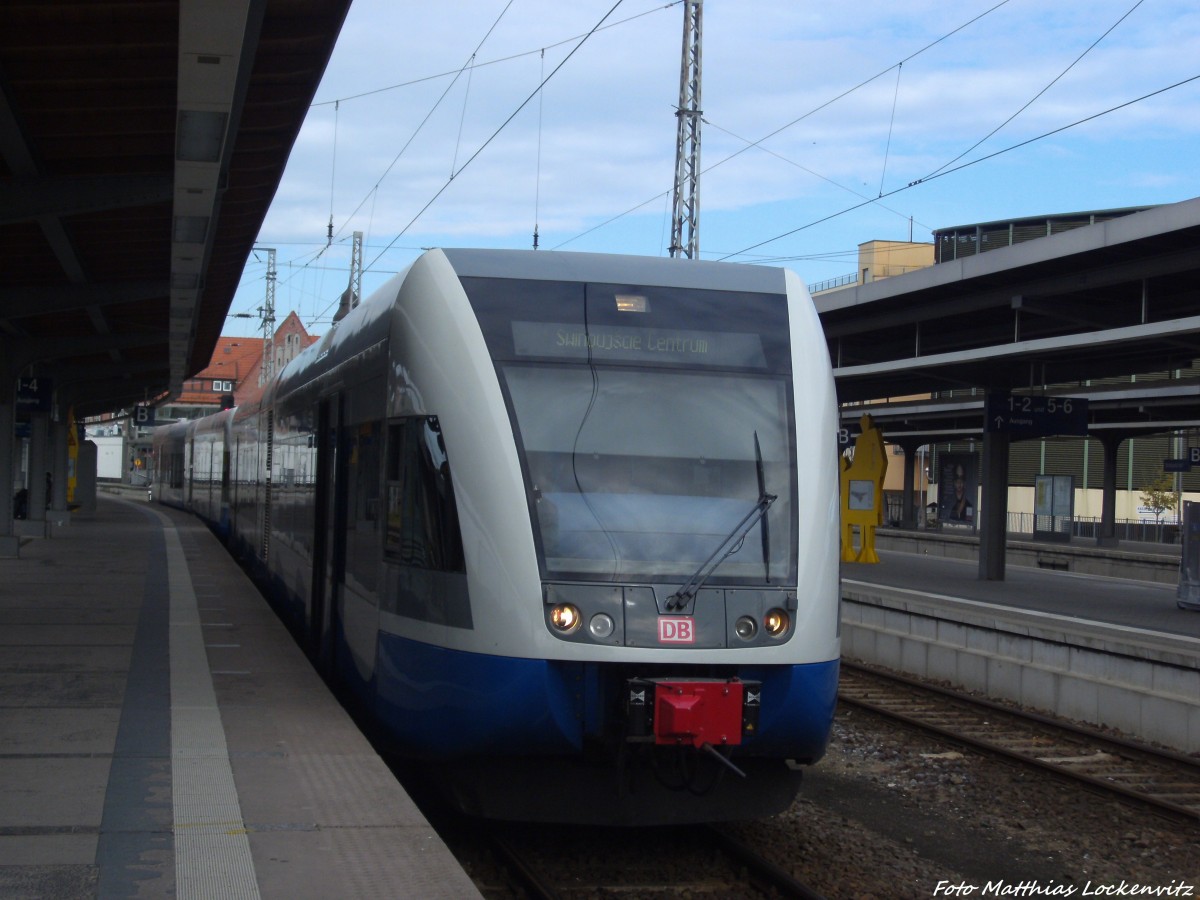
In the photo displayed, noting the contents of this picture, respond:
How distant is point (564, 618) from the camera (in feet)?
20.8

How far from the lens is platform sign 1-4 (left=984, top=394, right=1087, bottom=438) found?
21797 millimetres

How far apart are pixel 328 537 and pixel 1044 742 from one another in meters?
5.87

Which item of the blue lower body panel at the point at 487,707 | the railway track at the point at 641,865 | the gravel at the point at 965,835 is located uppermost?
the blue lower body panel at the point at 487,707

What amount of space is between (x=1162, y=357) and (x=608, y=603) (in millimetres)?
17539

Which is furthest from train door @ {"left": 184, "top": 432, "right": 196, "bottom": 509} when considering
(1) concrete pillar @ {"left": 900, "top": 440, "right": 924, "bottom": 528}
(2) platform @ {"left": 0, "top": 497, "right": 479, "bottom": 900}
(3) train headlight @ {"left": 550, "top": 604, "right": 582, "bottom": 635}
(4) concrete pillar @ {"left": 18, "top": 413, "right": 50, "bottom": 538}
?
(3) train headlight @ {"left": 550, "top": 604, "right": 582, "bottom": 635}

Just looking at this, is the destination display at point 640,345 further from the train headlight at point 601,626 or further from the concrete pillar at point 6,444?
the concrete pillar at point 6,444

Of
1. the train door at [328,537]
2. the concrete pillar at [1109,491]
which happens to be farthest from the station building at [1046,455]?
the train door at [328,537]

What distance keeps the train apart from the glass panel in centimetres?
1

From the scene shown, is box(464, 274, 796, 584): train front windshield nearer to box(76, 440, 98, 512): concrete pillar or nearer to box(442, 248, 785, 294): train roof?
box(442, 248, 785, 294): train roof

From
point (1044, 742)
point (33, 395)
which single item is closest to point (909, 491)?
point (33, 395)

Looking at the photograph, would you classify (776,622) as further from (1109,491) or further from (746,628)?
(1109,491)

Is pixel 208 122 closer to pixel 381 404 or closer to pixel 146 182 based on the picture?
pixel 381 404

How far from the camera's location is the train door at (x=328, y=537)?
932 cm

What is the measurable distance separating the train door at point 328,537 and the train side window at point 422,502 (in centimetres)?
183
